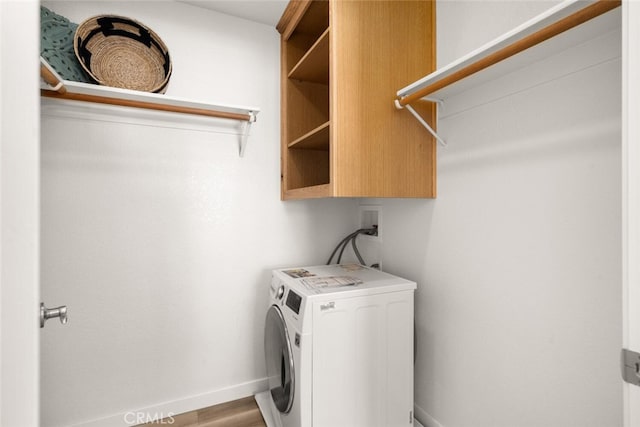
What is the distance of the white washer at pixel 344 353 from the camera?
51.4 inches

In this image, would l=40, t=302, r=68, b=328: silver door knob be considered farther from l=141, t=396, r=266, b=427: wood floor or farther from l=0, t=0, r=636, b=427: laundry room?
l=141, t=396, r=266, b=427: wood floor

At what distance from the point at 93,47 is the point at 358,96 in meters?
1.35

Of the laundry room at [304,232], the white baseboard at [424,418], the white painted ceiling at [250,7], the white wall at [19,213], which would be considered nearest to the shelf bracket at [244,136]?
the laundry room at [304,232]

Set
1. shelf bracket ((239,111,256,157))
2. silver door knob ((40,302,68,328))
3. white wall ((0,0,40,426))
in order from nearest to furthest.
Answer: white wall ((0,0,40,426)) → silver door knob ((40,302,68,328)) → shelf bracket ((239,111,256,157))

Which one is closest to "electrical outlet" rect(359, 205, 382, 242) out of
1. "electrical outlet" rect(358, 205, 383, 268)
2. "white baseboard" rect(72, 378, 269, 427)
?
"electrical outlet" rect(358, 205, 383, 268)

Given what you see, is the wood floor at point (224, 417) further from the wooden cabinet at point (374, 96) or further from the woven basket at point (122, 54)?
the woven basket at point (122, 54)

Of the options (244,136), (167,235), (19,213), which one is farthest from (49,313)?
(244,136)

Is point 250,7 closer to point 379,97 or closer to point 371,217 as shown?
point 379,97

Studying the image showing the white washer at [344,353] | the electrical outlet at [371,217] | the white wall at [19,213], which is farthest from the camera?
the electrical outlet at [371,217]

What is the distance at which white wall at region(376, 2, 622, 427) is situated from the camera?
0.93 m

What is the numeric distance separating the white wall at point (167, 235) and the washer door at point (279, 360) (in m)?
0.29

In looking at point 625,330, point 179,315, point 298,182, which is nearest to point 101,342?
point 179,315

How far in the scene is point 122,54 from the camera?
1.53m

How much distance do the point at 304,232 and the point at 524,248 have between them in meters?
1.31
